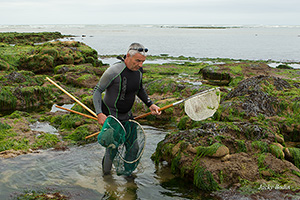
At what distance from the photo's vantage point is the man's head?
16.0ft

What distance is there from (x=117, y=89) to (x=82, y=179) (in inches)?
78.6

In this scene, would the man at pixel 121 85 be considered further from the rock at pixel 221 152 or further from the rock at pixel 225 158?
the rock at pixel 225 158

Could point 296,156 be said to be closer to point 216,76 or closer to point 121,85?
point 121,85

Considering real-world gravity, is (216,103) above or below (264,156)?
above

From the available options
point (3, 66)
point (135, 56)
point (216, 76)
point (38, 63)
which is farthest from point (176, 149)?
point (38, 63)

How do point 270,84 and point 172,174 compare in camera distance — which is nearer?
point 172,174

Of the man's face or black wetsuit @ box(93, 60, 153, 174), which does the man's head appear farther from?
black wetsuit @ box(93, 60, 153, 174)

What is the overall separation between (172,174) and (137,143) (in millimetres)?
1123

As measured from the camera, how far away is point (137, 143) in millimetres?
5648

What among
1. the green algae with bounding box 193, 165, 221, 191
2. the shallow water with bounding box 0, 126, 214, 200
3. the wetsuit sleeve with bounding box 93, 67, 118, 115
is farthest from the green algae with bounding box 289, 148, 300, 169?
the wetsuit sleeve with bounding box 93, 67, 118, 115

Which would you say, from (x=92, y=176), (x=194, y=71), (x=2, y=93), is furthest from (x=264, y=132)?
(x=194, y=71)

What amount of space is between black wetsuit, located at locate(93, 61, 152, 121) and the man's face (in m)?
0.10

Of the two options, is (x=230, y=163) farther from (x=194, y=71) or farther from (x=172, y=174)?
(x=194, y=71)

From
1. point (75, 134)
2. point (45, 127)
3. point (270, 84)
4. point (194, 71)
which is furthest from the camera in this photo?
point (194, 71)
